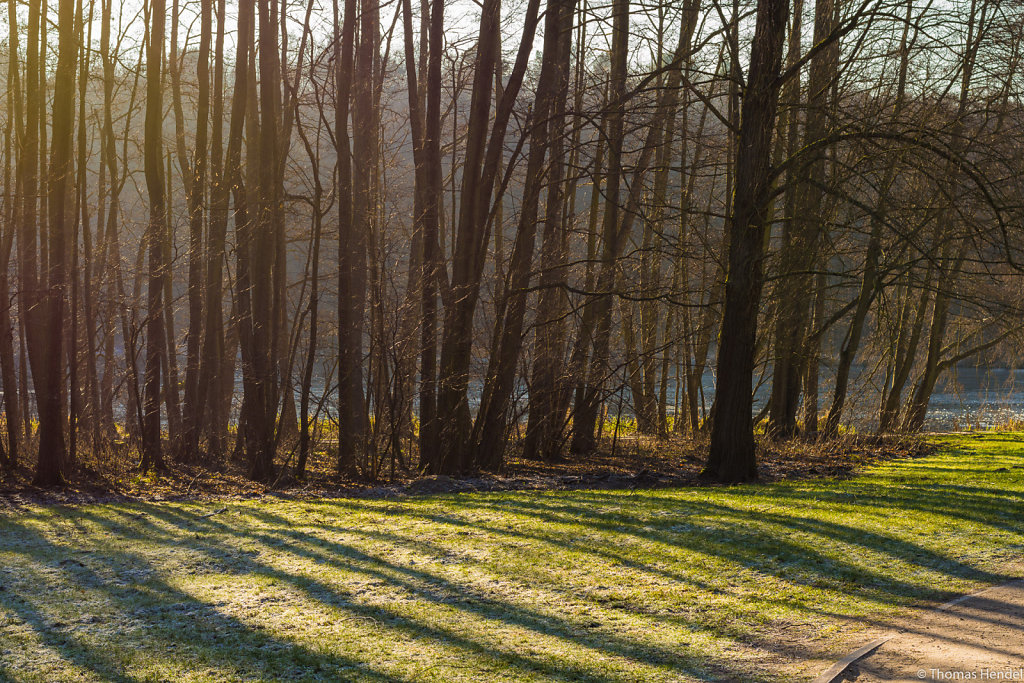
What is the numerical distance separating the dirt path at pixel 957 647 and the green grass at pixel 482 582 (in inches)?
8.9

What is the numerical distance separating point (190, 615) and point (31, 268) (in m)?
7.30

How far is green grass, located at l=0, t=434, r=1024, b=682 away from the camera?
420 centimetres

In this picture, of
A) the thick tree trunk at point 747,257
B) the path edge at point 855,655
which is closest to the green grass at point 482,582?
the path edge at point 855,655

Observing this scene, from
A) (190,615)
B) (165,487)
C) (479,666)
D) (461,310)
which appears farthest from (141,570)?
(461,310)

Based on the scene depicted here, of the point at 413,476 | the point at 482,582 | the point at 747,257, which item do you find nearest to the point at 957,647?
the point at 482,582

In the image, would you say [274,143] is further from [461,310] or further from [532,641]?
[532,641]

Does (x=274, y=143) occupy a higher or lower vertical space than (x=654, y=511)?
higher

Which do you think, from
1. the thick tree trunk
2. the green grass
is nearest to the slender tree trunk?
the green grass

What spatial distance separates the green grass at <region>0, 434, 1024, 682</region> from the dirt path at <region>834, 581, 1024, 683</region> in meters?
0.23

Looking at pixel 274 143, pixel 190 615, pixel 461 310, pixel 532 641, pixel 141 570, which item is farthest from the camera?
pixel 274 143

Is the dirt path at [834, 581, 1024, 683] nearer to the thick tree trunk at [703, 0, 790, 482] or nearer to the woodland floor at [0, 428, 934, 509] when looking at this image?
the thick tree trunk at [703, 0, 790, 482]

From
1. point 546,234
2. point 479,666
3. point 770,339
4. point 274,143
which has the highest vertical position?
point 274,143

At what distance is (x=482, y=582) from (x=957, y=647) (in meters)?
2.62

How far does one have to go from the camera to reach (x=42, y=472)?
945cm
